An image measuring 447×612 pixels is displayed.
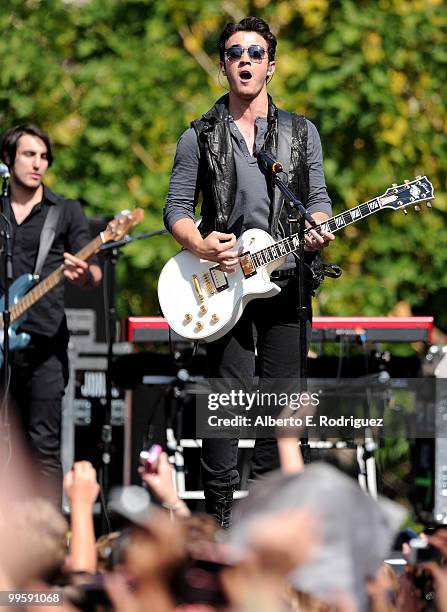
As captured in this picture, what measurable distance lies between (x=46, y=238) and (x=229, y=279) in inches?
61.3

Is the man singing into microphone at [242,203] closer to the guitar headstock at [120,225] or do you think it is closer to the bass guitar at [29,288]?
the bass guitar at [29,288]

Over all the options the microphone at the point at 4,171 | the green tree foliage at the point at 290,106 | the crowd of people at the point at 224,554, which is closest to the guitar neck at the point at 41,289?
the microphone at the point at 4,171

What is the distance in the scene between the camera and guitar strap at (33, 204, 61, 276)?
6.53 metres

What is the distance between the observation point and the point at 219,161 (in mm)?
5188

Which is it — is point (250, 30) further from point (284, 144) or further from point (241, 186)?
point (241, 186)

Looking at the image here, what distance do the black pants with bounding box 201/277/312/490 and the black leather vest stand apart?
32 centimetres

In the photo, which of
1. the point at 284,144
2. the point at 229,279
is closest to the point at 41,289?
the point at 229,279

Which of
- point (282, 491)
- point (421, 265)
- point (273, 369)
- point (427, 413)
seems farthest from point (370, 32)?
point (282, 491)

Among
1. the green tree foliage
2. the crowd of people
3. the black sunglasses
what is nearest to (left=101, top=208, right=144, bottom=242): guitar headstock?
the black sunglasses

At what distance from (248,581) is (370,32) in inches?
302

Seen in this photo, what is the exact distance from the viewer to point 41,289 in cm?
650

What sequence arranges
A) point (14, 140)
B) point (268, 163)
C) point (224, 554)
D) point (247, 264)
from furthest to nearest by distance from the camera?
point (14, 140) → point (247, 264) → point (268, 163) → point (224, 554)

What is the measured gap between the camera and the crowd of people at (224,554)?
8.02 ft

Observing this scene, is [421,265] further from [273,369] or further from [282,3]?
[273,369]
